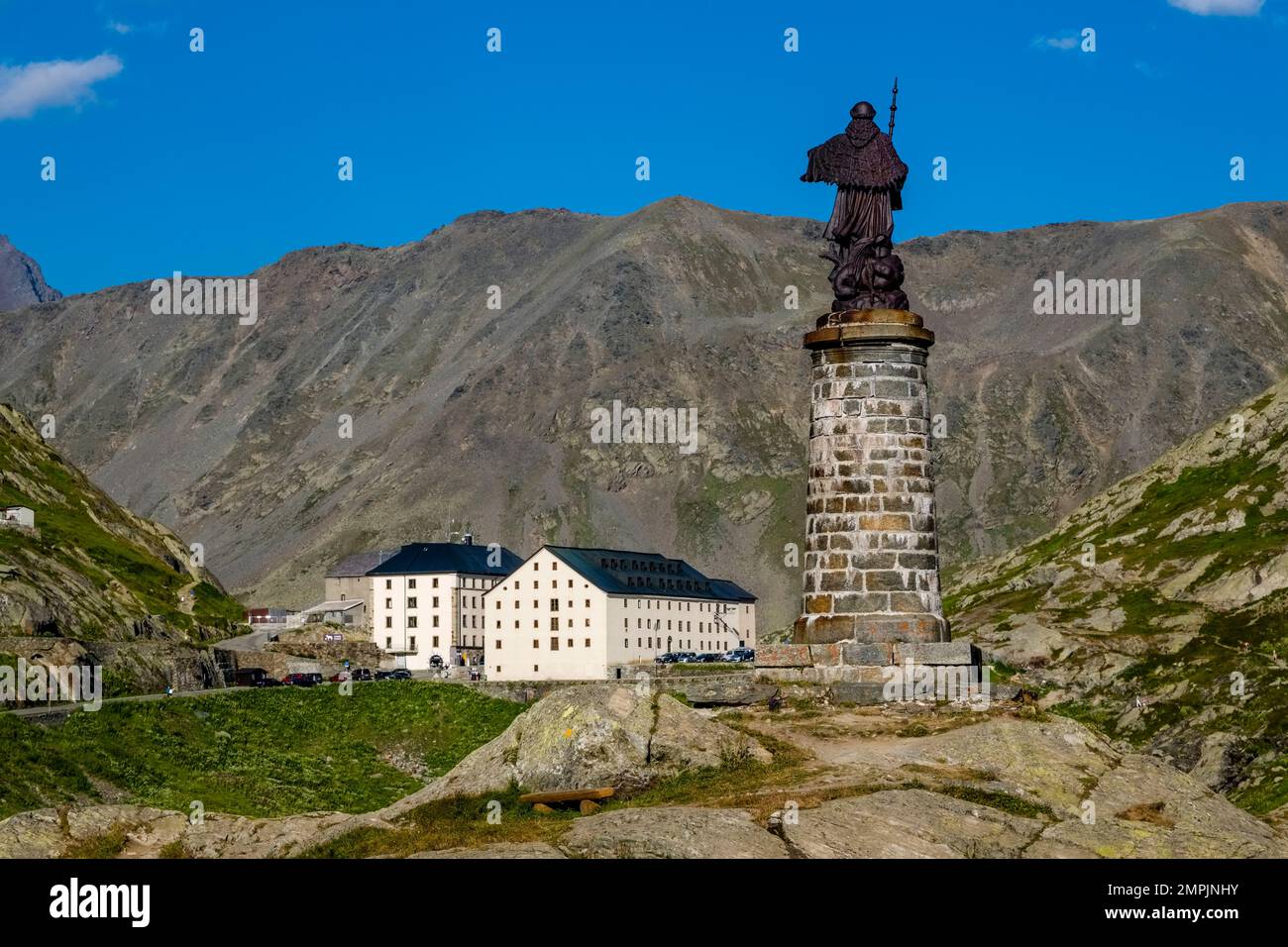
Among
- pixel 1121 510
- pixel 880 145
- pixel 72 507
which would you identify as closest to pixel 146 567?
pixel 72 507

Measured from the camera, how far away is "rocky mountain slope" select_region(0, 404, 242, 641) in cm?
9706

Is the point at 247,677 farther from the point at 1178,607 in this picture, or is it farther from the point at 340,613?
the point at 340,613

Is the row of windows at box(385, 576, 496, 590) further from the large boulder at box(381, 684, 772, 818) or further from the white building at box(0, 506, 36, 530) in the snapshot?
the large boulder at box(381, 684, 772, 818)

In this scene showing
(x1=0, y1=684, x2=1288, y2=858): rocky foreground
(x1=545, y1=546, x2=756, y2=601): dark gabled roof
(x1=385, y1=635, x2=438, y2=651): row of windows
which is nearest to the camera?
(x1=0, y1=684, x2=1288, y2=858): rocky foreground

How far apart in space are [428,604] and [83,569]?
66735 mm

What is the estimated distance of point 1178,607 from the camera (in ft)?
356

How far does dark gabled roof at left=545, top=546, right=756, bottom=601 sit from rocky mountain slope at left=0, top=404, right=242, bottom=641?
107 ft

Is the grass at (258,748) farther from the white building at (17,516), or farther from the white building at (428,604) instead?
the white building at (428,604)

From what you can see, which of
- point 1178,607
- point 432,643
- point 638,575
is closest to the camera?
point 1178,607

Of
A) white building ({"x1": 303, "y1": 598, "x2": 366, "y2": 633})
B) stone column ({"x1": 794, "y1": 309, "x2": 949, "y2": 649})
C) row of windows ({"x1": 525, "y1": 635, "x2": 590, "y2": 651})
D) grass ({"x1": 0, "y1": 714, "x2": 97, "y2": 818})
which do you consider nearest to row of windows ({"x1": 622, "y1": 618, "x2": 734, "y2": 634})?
row of windows ({"x1": 525, "y1": 635, "x2": 590, "y2": 651})

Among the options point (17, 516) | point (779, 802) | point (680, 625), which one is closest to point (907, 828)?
point (779, 802)
